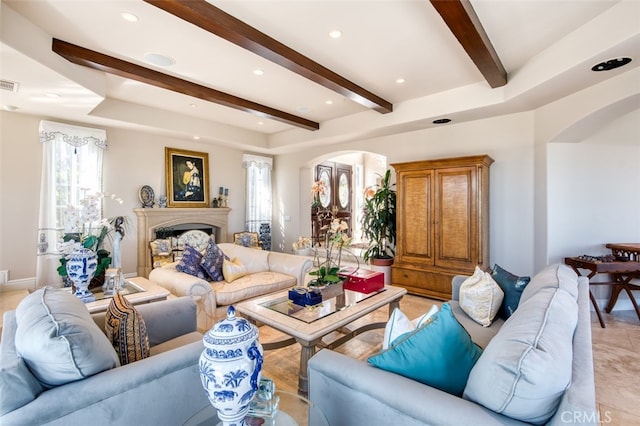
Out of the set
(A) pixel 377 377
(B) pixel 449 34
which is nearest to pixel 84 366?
(A) pixel 377 377

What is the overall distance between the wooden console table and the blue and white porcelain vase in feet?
12.7

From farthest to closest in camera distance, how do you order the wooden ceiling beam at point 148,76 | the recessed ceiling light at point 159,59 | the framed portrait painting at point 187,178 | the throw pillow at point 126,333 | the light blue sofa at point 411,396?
the framed portrait painting at point 187,178 → the recessed ceiling light at point 159,59 → the wooden ceiling beam at point 148,76 → the throw pillow at point 126,333 → the light blue sofa at point 411,396

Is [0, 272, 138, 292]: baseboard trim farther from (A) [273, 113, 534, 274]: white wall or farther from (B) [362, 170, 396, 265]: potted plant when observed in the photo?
(A) [273, 113, 534, 274]: white wall

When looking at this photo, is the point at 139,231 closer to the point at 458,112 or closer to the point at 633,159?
the point at 458,112

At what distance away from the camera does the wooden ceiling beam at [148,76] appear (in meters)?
2.86

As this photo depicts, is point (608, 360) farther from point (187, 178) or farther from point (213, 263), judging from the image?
point (187, 178)

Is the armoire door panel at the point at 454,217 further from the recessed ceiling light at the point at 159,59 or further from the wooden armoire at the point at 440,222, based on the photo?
the recessed ceiling light at the point at 159,59

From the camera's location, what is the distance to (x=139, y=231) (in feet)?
16.8

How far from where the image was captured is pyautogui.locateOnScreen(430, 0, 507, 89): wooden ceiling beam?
2062 millimetres

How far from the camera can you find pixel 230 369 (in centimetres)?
93

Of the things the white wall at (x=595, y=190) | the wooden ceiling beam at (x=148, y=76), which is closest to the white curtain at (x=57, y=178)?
the wooden ceiling beam at (x=148, y=76)

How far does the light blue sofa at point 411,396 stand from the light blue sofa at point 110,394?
0.60m

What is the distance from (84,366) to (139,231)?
4.55 m

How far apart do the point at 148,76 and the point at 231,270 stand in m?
2.38
